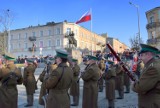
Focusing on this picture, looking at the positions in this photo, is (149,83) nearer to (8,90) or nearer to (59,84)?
(59,84)

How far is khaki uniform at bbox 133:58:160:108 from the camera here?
4.10 m

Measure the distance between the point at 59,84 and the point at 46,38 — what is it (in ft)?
232

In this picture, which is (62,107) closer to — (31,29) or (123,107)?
(123,107)

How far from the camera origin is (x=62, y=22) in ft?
230

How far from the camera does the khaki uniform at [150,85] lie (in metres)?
4.10

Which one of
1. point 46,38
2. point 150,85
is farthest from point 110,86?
point 46,38

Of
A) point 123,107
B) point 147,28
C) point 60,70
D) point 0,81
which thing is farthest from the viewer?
point 147,28

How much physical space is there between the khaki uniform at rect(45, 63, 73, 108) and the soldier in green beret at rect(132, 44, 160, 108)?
1.64 meters

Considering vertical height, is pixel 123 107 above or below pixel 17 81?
below

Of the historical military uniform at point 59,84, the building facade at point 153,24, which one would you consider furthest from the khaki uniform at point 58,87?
the building facade at point 153,24

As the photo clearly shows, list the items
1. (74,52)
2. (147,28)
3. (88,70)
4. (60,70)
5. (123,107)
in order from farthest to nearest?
(147,28) → (74,52) → (123,107) → (88,70) → (60,70)

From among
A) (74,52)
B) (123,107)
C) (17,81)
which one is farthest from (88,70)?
(74,52)

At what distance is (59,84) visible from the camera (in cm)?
526

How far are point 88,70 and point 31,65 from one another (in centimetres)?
365
